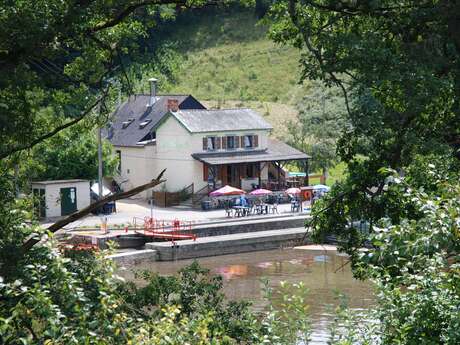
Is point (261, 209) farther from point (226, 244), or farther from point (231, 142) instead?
point (226, 244)

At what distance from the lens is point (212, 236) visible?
43.7 metres

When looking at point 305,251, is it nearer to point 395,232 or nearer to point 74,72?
point 74,72

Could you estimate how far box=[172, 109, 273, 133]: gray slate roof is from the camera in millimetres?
53000

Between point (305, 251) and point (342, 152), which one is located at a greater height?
point (342, 152)

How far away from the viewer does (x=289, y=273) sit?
37.1m

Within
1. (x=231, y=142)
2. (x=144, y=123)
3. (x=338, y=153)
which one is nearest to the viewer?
(x=338, y=153)

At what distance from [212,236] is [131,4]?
29216mm

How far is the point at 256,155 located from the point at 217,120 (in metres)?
2.80

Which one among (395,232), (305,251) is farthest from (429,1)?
(305,251)

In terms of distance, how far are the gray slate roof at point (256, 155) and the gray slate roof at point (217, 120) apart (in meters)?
1.29

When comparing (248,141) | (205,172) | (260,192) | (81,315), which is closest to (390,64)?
(81,315)

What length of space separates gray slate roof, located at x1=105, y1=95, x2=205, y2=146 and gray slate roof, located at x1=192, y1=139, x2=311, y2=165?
3810 millimetres

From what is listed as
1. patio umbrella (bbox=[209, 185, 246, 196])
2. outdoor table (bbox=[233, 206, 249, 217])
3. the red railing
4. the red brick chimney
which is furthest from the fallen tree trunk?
the red brick chimney

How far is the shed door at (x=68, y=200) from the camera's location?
47.2m
